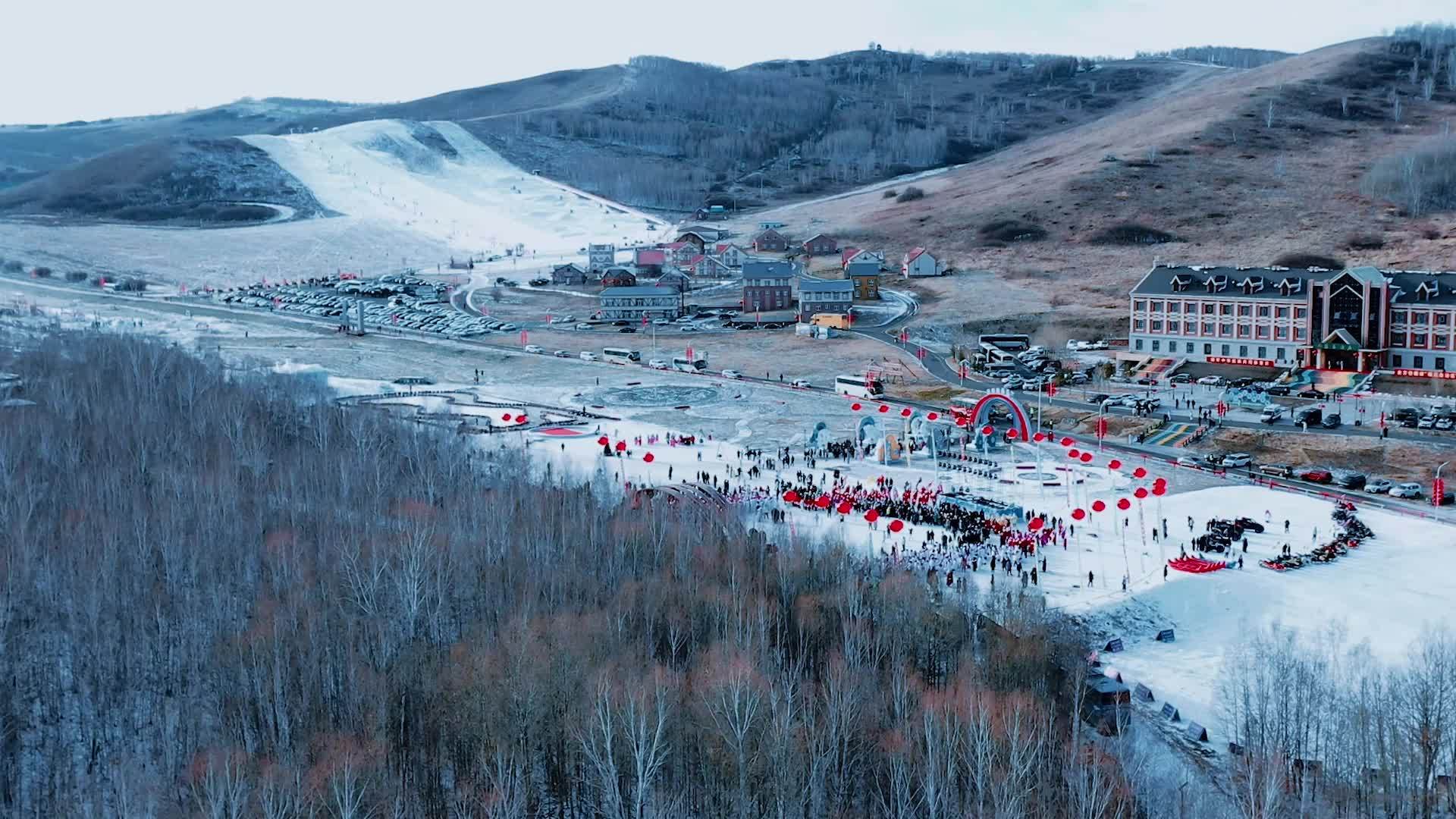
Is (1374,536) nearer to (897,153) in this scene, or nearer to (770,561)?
(770,561)

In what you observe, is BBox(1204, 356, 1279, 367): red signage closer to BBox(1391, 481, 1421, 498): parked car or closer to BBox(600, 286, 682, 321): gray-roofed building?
BBox(1391, 481, 1421, 498): parked car

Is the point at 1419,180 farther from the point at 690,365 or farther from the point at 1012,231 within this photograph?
the point at 690,365

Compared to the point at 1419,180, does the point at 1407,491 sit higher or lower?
lower

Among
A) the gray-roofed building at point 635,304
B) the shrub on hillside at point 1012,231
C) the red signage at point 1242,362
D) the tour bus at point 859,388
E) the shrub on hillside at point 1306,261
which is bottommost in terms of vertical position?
the tour bus at point 859,388

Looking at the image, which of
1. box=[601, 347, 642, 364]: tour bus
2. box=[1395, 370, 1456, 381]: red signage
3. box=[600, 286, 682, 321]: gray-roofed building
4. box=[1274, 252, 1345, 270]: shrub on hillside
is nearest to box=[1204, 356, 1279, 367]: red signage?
box=[1395, 370, 1456, 381]: red signage

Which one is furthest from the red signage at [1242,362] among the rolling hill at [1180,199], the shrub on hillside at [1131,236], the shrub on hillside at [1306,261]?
the shrub on hillside at [1131,236]

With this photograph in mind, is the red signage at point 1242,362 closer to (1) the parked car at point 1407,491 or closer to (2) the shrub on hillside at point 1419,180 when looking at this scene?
(1) the parked car at point 1407,491

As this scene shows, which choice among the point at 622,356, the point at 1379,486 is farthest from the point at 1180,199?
the point at 1379,486
